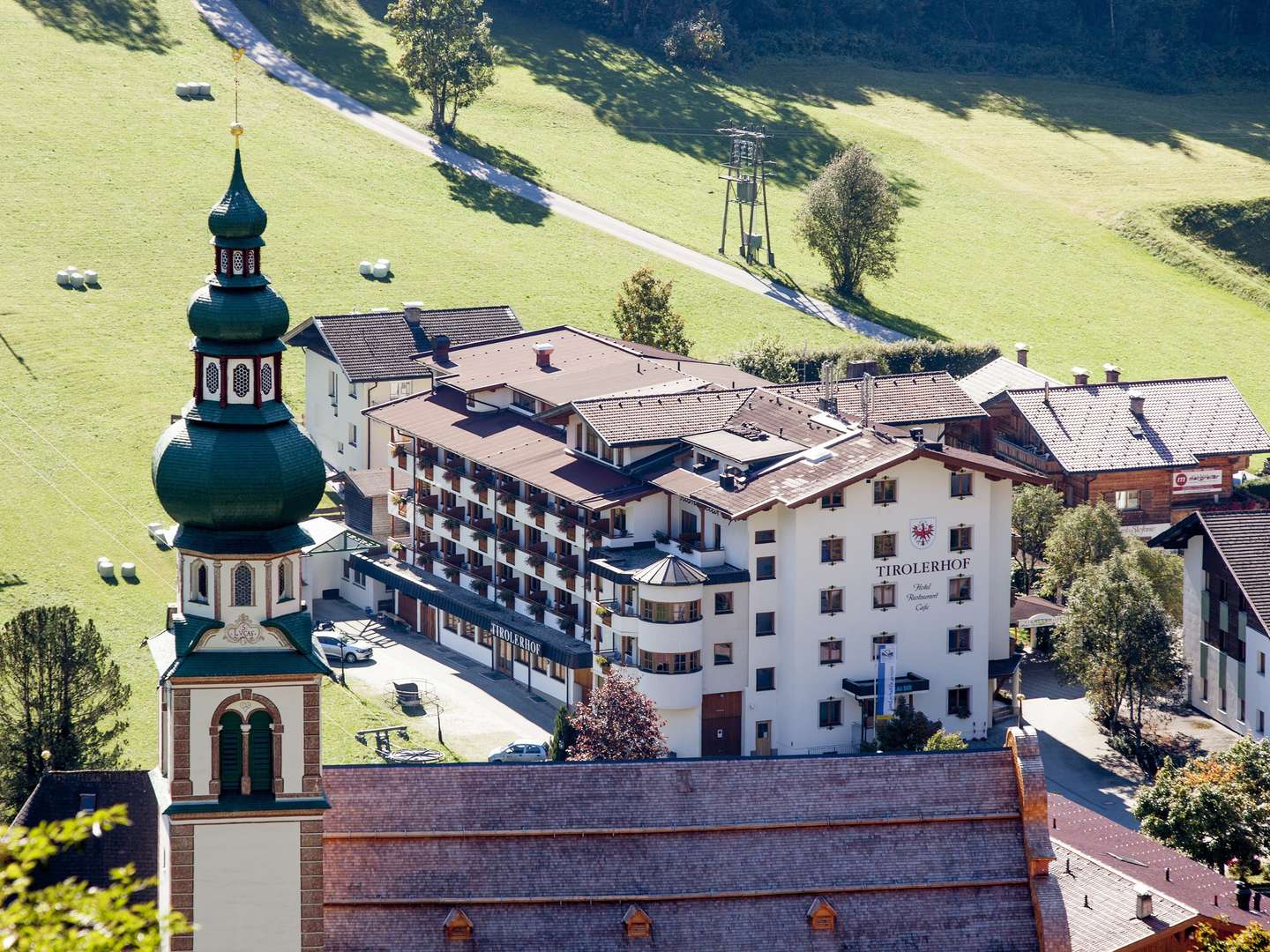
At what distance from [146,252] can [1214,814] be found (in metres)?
98.9

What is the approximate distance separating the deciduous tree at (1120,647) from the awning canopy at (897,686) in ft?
21.3

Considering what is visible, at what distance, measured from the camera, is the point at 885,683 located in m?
99.4

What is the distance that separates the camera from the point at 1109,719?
101 meters

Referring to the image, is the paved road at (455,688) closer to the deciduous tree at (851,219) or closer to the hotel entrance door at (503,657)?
the hotel entrance door at (503,657)

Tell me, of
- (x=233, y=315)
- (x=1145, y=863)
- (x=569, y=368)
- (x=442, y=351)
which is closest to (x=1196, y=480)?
(x=569, y=368)

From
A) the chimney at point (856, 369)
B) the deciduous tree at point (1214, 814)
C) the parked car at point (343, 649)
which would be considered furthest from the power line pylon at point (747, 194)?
the deciduous tree at point (1214, 814)

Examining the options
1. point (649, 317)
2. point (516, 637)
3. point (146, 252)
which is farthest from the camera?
point (146, 252)

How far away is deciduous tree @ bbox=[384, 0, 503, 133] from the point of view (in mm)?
182125

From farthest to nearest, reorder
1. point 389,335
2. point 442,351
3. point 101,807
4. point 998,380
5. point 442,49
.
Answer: point 442,49
point 998,380
point 389,335
point 442,351
point 101,807

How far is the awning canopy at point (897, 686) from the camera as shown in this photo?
325ft

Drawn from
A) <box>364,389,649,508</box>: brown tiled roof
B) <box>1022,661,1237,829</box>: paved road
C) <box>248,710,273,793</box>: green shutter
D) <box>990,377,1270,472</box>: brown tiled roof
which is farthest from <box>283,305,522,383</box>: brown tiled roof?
<box>248,710,273,793</box>: green shutter

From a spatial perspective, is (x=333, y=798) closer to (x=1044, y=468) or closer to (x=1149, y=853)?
(x=1149, y=853)

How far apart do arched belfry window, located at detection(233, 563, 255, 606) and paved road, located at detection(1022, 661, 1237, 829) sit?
157ft

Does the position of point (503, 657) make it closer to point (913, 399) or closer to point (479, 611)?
point (479, 611)
